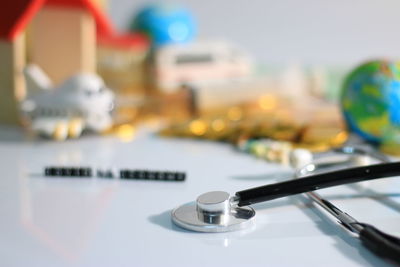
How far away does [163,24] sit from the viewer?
46.3 inches

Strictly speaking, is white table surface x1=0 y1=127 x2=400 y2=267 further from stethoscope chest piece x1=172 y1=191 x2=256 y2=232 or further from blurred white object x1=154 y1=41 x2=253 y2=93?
blurred white object x1=154 y1=41 x2=253 y2=93

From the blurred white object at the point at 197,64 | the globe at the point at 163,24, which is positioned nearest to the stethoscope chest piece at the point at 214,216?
the blurred white object at the point at 197,64

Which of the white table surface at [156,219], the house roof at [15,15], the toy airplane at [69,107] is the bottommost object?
the white table surface at [156,219]

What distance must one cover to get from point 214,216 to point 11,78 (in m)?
0.52

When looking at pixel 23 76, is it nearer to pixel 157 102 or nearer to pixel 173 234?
pixel 157 102

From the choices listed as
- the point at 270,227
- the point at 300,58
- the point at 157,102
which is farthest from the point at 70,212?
the point at 300,58

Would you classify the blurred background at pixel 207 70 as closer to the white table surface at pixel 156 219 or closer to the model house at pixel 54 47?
the model house at pixel 54 47

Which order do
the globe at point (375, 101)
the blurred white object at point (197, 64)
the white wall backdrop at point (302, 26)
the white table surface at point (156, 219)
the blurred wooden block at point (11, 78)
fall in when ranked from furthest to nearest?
the white wall backdrop at point (302, 26) → the blurred white object at point (197, 64) → the blurred wooden block at point (11, 78) → the globe at point (375, 101) → the white table surface at point (156, 219)

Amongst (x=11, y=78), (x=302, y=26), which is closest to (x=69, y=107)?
(x=11, y=78)

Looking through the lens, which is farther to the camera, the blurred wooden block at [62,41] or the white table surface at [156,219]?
the blurred wooden block at [62,41]

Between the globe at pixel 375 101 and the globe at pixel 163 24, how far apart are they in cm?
52

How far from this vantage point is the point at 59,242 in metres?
0.41

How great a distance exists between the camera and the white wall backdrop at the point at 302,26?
1.43 m

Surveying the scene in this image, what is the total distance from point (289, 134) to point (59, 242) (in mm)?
423
